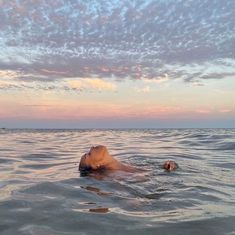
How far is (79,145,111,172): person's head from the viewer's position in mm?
10672

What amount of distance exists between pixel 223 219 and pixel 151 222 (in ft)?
3.60

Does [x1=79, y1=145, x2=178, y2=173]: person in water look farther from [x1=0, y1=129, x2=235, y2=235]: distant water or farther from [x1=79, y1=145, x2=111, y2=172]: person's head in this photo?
[x1=0, y1=129, x2=235, y2=235]: distant water

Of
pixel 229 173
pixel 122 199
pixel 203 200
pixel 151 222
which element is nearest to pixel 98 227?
pixel 151 222

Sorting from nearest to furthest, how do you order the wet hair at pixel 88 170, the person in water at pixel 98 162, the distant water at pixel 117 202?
the distant water at pixel 117 202 < the wet hair at pixel 88 170 < the person in water at pixel 98 162

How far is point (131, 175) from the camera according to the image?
9.76 m

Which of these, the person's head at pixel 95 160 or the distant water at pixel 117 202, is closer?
the distant water at pixel 117 202

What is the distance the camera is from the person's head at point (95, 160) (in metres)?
10.7

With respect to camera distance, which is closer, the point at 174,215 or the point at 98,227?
the point at 98,227

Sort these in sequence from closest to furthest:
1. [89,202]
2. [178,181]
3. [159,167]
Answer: [89,202] → [178,181] → [159,167]

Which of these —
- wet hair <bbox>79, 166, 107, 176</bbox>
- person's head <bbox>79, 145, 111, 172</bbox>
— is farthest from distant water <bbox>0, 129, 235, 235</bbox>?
person's head <bbox>79, 145, 111, 172</bbox>

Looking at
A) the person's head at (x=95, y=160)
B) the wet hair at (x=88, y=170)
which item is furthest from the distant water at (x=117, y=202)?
the person's head at (x=95, y=160)

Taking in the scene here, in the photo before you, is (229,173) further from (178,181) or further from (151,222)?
(151,222)

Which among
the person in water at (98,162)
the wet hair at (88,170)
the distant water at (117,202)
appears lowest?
the distant water at (117,202)

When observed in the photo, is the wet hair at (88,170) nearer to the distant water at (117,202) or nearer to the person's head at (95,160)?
the person's head at (95,160)
